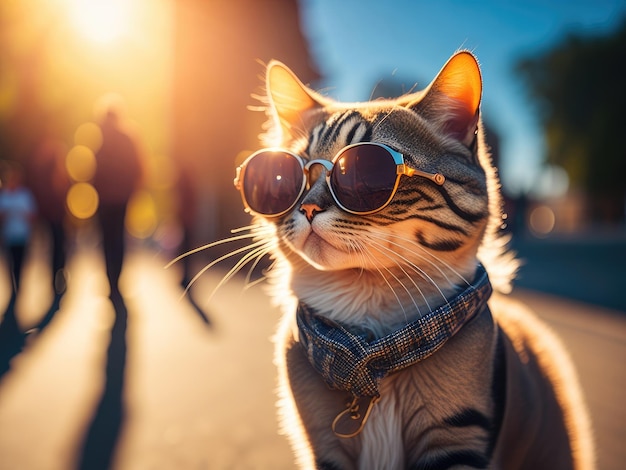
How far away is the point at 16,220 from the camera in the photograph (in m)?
6.48

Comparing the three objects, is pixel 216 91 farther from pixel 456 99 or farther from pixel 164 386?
pixel 456 99

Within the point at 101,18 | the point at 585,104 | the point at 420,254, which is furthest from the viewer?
the point at 585,104

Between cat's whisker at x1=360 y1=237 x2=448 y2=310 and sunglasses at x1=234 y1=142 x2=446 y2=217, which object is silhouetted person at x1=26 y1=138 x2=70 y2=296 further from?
cat's whisker at x1=360 y1=237 x2=448 y2=310

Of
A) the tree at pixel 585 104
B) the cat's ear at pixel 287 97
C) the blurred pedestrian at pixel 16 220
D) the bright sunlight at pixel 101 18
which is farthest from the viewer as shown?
the tree at pixel 585 104

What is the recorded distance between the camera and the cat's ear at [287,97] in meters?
1.89

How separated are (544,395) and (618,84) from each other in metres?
28.5

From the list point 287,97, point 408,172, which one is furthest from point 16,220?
point 408,172

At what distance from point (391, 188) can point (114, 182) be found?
4.73 m

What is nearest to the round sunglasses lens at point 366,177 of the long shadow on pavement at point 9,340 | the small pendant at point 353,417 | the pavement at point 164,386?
the small pendant at point 353,417

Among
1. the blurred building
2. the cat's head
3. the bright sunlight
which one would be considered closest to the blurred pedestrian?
the bright sunlight

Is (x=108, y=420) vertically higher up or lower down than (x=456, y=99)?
lower down

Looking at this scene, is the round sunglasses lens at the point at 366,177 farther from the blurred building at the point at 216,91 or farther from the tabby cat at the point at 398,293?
the blurred building at the point at 216,91

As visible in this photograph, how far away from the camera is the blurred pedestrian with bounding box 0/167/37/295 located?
A: 251 inches

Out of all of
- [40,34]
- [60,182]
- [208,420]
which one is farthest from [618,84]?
[208,420]
